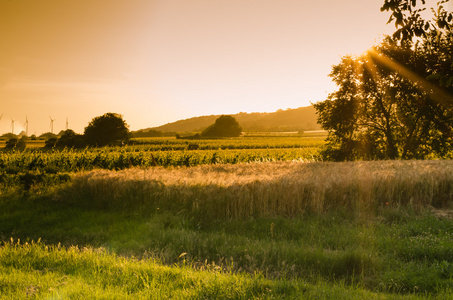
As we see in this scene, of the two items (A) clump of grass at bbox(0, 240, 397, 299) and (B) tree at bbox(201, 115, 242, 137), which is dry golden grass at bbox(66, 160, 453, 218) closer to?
(A) clump of grass at bbox(0, 240, 397, 299)

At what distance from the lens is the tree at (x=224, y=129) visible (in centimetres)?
8549

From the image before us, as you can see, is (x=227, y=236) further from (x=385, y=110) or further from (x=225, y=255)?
(x=385, y=110)

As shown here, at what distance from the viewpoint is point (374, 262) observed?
6.98m

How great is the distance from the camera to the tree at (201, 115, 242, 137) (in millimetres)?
85488

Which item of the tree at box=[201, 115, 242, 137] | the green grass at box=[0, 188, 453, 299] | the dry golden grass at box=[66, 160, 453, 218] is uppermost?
the tree at box=[201, 115, 242, 137]

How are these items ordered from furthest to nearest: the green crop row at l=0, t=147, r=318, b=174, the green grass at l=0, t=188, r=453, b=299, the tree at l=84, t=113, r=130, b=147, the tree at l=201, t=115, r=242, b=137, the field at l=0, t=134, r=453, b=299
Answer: the tree at l=201, t=115, r=242, b=137, the tree at l=84, t=113, r=130, b=147, the green crop row at l=0, t=147, r=318, b=174, the field at l=0, t=134, r=453, b=299, the green grass at l=0, t=188, r=453, b=299

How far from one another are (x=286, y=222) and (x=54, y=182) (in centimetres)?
962

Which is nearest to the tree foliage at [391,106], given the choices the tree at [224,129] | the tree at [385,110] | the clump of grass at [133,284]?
the tree at [385,110]

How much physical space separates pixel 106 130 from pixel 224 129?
42288 millimetres

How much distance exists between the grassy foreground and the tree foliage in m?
17.1

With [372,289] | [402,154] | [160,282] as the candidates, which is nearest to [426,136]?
[402,154]

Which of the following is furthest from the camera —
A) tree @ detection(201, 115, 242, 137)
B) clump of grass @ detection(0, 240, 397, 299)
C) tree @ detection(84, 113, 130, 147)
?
tree @ detection(201, 115, 242, 137)

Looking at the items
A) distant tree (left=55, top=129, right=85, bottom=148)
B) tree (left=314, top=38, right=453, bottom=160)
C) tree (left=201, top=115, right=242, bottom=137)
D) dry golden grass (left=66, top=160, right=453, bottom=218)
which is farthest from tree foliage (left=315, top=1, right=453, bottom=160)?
tree (left=201, top=115, right=242, bottom=137)

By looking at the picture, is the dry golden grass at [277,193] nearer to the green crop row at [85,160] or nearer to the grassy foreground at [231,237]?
the grassy foreground at [231,237]
